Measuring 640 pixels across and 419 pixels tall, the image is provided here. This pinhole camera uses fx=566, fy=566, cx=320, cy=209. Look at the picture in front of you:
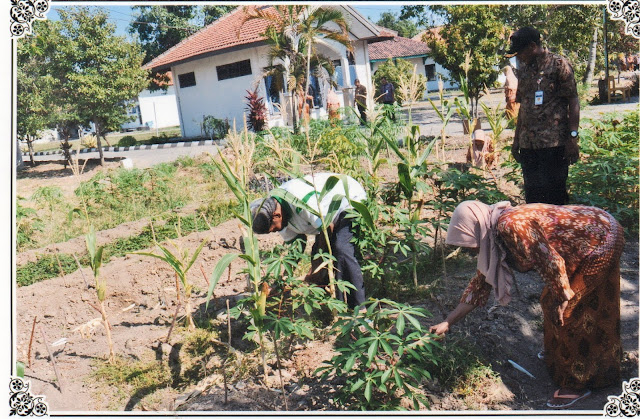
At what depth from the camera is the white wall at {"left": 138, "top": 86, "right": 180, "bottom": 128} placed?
2884 centimetres

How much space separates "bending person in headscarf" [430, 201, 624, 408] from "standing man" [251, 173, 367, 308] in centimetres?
72

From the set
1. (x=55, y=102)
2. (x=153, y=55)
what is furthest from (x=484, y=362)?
(x=153, y=55)

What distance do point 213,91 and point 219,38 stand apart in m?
1.51

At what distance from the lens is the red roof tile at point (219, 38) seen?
1514 cm

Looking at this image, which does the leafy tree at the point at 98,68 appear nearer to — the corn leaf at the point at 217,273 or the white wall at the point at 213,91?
the white wall at the point at 213,91

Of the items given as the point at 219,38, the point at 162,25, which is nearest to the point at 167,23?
the point at 162,25

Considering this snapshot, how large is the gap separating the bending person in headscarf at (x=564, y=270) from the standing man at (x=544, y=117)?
4.63 ft

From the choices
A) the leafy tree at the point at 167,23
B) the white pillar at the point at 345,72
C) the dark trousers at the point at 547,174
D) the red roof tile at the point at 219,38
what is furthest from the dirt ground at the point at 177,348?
the leafy tree at the point at 167,23

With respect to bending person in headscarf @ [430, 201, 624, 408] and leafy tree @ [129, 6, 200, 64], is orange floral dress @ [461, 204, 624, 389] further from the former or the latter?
leafy tree @ [129, 6, 200, 64]

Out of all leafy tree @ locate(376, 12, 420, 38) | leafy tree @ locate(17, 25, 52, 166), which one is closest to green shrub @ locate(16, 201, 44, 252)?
leafy tree @ locate(17, 25, 52, 166)

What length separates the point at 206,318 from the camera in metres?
3.82

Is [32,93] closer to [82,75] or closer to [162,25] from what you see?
[82,75]

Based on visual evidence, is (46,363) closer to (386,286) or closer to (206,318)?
(206,318)

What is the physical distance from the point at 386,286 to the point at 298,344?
83cm
